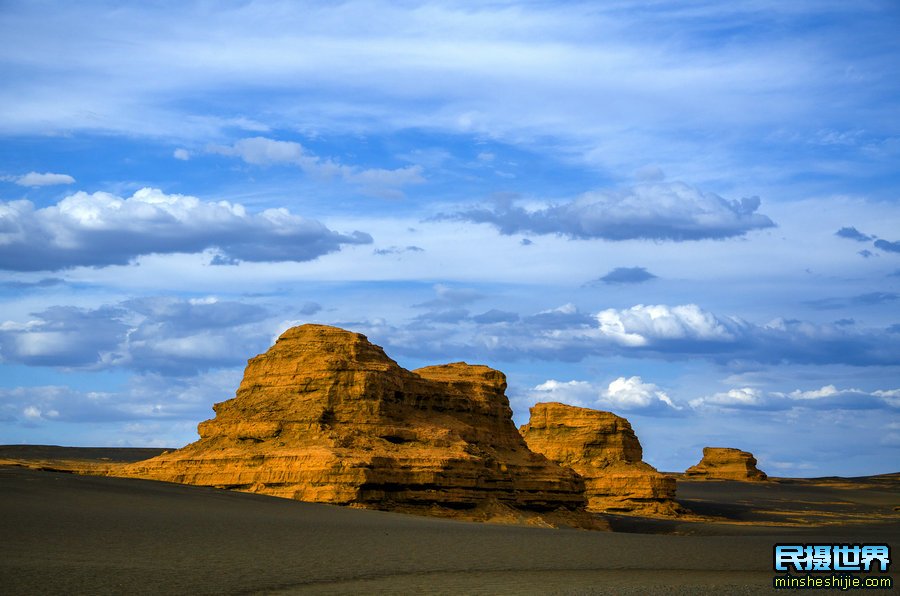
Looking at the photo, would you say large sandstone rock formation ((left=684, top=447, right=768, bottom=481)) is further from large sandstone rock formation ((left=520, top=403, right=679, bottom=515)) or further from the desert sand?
the desert sand

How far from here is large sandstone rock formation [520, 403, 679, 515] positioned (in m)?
70.6

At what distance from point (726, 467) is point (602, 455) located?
57.8 meters

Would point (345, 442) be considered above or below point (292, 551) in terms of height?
above

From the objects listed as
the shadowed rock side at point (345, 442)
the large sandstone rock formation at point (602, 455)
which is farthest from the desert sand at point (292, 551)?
the large sandstone rock formation at point (602, 455)

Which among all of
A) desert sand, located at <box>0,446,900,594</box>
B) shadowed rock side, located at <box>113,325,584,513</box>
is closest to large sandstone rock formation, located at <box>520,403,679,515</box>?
shadowed rock side, located at <box>113,325,584,513</box>

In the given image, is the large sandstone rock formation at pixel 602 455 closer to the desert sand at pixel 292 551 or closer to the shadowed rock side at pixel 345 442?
the shadowed rock side at pixel 345 442

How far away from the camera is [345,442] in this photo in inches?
1583

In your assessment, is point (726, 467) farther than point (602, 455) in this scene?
Yes

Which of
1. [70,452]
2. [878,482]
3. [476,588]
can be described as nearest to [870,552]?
[476,588]

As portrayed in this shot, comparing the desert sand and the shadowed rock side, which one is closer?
the desert sand

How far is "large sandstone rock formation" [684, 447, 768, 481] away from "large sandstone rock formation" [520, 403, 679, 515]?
54.0m

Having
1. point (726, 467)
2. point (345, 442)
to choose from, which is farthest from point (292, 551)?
point (726, 467)

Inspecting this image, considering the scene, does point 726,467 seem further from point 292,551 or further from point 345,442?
point 292,551

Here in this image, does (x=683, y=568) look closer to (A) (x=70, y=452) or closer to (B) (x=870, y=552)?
(B) (x=870, y=552)
